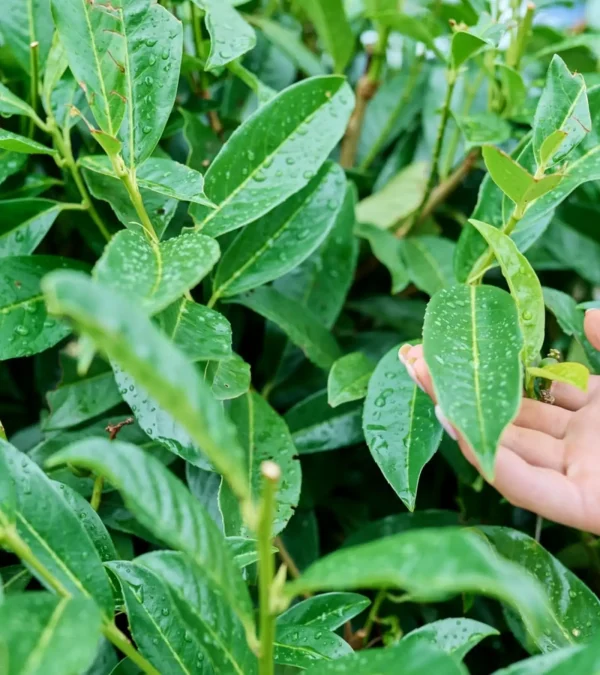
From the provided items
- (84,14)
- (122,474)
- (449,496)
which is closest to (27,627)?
(122,474)

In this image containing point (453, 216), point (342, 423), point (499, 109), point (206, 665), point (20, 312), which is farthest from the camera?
point (453, 216)

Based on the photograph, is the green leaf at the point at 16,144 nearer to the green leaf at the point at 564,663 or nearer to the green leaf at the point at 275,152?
the green leaf at the point at 275,152

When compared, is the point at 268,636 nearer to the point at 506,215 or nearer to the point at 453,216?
the point at 506,215

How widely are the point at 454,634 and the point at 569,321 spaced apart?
312mm

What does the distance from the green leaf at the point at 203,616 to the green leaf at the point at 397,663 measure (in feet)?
0.19

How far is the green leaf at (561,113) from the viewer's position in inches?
19.9

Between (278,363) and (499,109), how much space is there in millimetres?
386

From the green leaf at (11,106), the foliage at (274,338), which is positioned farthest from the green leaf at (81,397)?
the green leaf at (11,106)

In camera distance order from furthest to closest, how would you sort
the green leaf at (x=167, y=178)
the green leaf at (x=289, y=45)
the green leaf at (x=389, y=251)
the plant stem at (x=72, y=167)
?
the green leaf at (x=289, y=45), the green leaf at (x=389, y=251), the plant stem at (x=72, y=167), the green leaf at (x=167, y=178)

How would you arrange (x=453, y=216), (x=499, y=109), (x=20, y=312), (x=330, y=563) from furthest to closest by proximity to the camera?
(x=453, y=216)
(x=499, y=109)
(x=20, y=312)
(x=330, y=563)

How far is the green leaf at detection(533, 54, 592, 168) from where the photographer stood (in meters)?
0.50

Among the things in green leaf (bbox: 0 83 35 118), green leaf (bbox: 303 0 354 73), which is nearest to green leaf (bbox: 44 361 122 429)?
green leaf (bbox: 0 83 35 118)

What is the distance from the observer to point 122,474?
0.31 metres

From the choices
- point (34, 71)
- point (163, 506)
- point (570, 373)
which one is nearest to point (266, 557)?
point (163, 506)
